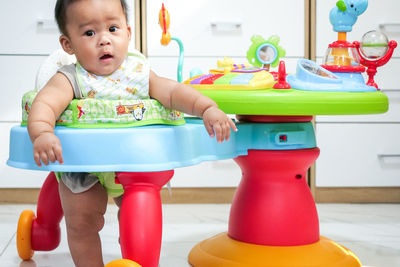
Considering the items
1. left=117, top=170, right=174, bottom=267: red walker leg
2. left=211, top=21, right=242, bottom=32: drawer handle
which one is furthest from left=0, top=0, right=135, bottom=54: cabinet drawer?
left=117, top=170, right=174, bottom=267: red walker leg

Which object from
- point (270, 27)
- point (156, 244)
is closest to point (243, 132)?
point (156, 244)

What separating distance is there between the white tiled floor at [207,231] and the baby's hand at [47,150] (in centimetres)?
51

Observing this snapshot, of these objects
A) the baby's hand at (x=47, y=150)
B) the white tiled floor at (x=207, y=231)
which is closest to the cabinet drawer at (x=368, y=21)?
the white tiled floor at (x=207, y=231)

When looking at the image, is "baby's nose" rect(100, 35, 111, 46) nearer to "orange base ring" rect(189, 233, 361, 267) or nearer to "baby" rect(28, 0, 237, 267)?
"baby" rect(28, 0, 237, 267)

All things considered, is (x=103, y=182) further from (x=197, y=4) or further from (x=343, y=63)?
(x=197, y=4)

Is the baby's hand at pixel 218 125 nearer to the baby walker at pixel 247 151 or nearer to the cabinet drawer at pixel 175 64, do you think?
the baby walker at pixel 247 151

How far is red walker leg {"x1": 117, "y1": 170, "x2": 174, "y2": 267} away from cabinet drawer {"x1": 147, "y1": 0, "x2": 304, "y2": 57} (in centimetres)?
93

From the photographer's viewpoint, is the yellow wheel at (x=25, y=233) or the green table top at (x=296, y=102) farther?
the yellow wheel at (x=25, y=233)

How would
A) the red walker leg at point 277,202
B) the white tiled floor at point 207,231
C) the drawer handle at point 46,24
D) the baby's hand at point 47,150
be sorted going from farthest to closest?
the drawer handle at point 46,24
the white tiled floor at point 207,231
the red walker leg at point 277,202
the baby's hand at point 47,150

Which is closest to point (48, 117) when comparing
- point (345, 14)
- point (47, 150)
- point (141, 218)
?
point (47, 150)

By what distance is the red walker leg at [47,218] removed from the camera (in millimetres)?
1167

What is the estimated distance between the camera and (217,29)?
1.75m

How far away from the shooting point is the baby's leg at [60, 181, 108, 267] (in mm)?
920

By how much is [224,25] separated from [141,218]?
40.2 inches
